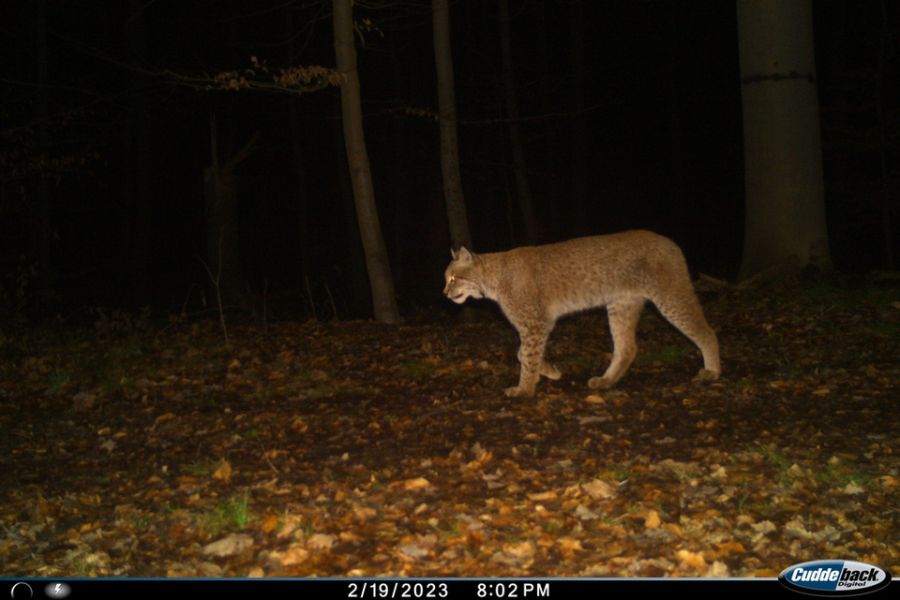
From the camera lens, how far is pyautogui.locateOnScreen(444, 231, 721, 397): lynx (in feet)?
25.7

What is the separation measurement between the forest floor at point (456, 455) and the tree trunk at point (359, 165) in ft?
5.89

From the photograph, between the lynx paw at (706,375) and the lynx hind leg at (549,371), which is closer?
the lynx paw at (706,375)

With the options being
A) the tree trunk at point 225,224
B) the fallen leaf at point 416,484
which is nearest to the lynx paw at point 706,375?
the fallen leaf at point 416,484

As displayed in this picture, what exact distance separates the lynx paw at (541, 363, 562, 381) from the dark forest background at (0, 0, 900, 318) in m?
5.53

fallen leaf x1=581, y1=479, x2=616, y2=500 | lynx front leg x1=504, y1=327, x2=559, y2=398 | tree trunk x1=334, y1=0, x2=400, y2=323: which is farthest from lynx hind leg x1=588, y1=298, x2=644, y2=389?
tree trunk x1=334, y1=0, x2=400, y2=323

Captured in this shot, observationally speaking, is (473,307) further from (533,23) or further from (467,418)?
(533,23)

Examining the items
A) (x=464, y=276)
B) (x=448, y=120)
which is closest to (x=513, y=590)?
(x=464, y=276)

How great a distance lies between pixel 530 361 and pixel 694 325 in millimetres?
1580

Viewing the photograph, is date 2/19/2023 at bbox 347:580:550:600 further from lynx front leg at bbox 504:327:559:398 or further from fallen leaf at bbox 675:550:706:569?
lynx front leg at bbox 504:327:559:398

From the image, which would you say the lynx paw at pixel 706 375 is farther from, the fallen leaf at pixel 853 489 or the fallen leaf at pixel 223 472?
the fallen leaf at pixel 223 472

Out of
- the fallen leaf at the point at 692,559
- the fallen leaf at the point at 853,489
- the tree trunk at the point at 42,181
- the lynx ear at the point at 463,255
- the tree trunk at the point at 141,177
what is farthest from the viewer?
the tree trunk at the point at 141,177

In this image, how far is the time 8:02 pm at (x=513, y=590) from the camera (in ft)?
13.1

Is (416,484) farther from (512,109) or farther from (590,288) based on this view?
(512,109)

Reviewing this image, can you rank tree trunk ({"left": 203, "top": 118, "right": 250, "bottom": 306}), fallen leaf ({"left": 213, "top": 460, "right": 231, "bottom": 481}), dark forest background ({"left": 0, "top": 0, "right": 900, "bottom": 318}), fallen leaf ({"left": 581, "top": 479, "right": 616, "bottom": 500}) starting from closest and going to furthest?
1. fallen leaf ({"left": 581, "top": 479, "right": 616, "bottom": 500})
2. fallen leaf ({"left": 213, "top": 460, "right": 231, "bottom": 481})
3. tree trunk ({"left": 203, "top": 118, "right": 250, "bottom": 306})
4. dark forest background ({"left": 0, "top": 0, "right": 900, "bottom": 318})
